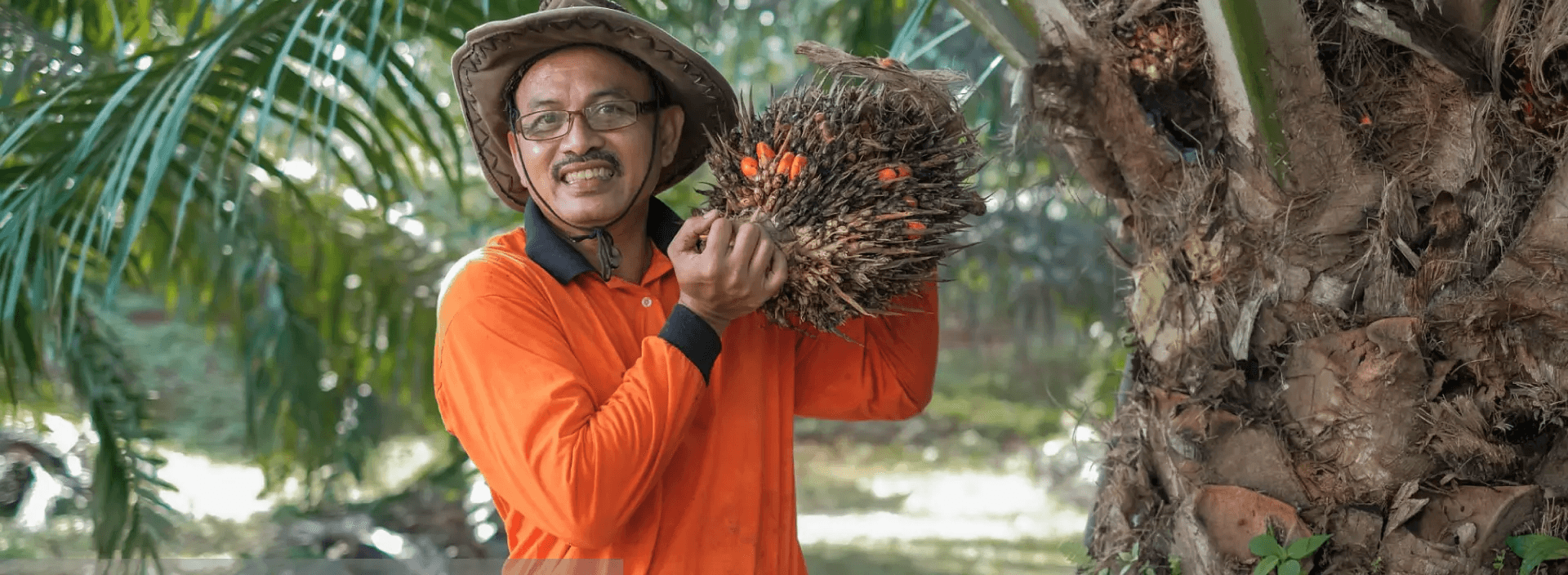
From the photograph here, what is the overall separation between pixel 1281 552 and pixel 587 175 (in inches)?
45.7

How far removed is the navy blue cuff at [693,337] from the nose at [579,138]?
0.27 metres

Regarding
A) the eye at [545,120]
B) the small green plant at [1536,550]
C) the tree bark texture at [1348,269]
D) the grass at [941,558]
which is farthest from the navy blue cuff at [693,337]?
the grass at [941,558]

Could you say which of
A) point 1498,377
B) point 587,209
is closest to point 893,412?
point 587,209

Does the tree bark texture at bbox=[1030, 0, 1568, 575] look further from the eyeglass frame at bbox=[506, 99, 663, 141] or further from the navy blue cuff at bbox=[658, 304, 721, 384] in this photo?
the navy blue cuff at bbox=[658, 304, 721, 384]

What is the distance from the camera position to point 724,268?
1545 millimetres

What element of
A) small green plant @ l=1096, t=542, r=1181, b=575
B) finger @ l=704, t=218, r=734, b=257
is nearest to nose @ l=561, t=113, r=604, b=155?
finger @ l=704, t=218, r=734, b=257

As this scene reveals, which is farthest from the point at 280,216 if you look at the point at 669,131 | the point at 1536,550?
the point at 1536,550

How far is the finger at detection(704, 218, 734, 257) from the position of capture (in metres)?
1.54

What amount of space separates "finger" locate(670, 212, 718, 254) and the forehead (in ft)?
0.87

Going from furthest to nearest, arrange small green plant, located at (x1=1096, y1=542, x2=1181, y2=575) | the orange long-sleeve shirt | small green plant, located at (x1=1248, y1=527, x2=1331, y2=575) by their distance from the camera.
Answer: small green plant, located at (x1=1096, y1=542, x2=1181, y2=575)
small green plant, located at (x1=1248, y1=527, x2=1331, y2=575)
the orange long-sleeve shirt

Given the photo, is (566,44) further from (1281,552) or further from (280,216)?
(280,216)

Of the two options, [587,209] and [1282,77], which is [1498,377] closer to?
[1282,77]

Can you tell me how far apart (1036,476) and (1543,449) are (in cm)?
844

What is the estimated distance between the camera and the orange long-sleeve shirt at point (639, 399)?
1521 millimetres
